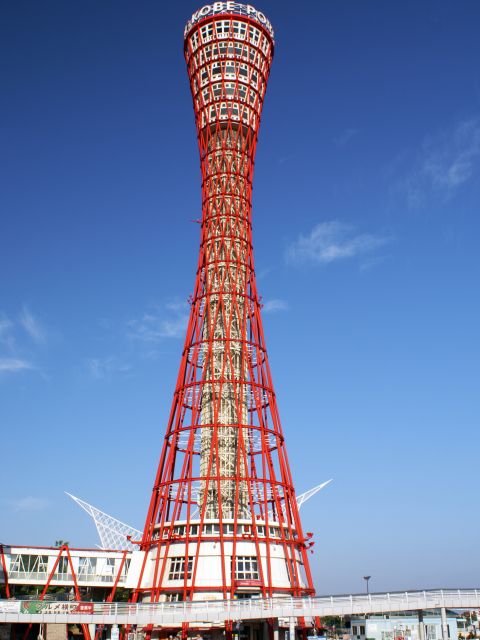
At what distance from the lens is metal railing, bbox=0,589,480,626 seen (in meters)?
38.7

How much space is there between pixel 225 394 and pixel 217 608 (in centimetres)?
2352

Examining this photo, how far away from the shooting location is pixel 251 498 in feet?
175

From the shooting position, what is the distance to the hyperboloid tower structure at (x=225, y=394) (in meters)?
51.1

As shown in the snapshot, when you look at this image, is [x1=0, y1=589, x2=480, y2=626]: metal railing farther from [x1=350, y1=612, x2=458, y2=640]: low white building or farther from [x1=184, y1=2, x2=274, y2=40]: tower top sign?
[x1=184, y1=2, x2=274, y2=40]: tower top sign

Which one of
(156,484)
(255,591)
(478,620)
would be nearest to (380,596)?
(255,591)

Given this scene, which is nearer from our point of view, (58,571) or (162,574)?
(162,574)

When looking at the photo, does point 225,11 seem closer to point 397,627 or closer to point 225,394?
point 225,394

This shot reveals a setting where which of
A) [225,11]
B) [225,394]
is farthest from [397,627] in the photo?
[225,11]

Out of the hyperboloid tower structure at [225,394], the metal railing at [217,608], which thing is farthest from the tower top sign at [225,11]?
the metal railing at [217,608]

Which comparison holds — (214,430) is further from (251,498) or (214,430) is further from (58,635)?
(58,635)

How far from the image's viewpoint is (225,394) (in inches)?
2376

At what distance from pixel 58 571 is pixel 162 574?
1126 centimetres

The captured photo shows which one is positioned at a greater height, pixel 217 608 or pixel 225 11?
pixel 225 11

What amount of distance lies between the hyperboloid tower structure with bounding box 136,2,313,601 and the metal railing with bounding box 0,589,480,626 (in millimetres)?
8626
